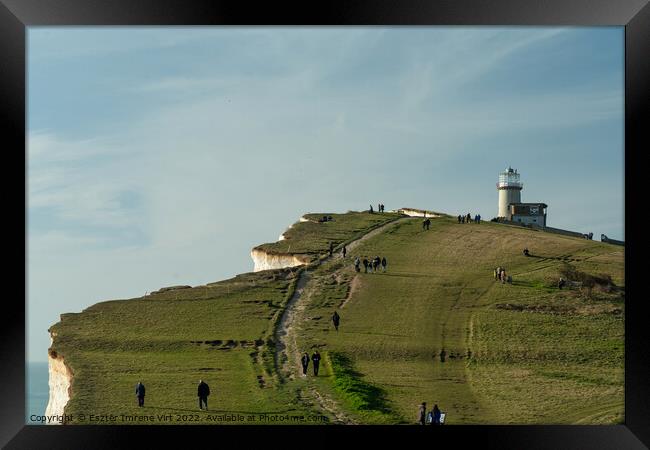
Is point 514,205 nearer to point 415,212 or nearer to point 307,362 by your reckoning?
point 415,212

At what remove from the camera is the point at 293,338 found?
1480 inches

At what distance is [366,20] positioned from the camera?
14.3 metres

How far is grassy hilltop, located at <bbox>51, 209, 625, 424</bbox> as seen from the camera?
2870 cm

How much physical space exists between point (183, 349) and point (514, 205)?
178 feet

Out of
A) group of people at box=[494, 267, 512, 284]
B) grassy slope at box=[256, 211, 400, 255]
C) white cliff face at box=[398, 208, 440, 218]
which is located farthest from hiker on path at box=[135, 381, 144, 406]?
white cliff face at box=[398, 208, 440, 218]

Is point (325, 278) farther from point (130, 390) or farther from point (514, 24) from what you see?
point (514, 24)

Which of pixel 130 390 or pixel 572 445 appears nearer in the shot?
pixel 572 445

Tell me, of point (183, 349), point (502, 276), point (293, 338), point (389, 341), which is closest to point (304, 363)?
point (293, 338)

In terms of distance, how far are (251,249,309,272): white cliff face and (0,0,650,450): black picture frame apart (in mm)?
41330

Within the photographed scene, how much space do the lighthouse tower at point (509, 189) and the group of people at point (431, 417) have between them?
60.6 metres

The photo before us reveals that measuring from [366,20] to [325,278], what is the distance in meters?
36.1

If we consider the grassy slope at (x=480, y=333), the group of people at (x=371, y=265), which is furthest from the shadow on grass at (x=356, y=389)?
the group of people at (x=371, y=265)

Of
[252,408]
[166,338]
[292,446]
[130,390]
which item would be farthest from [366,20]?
[166,338]

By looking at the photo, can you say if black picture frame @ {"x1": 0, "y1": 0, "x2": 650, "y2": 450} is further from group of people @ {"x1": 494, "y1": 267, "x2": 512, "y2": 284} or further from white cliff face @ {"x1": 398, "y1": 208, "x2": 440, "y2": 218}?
white cliff face @ {"x1": 398, "y1": 208, "x2": 440, "y2": 218}
